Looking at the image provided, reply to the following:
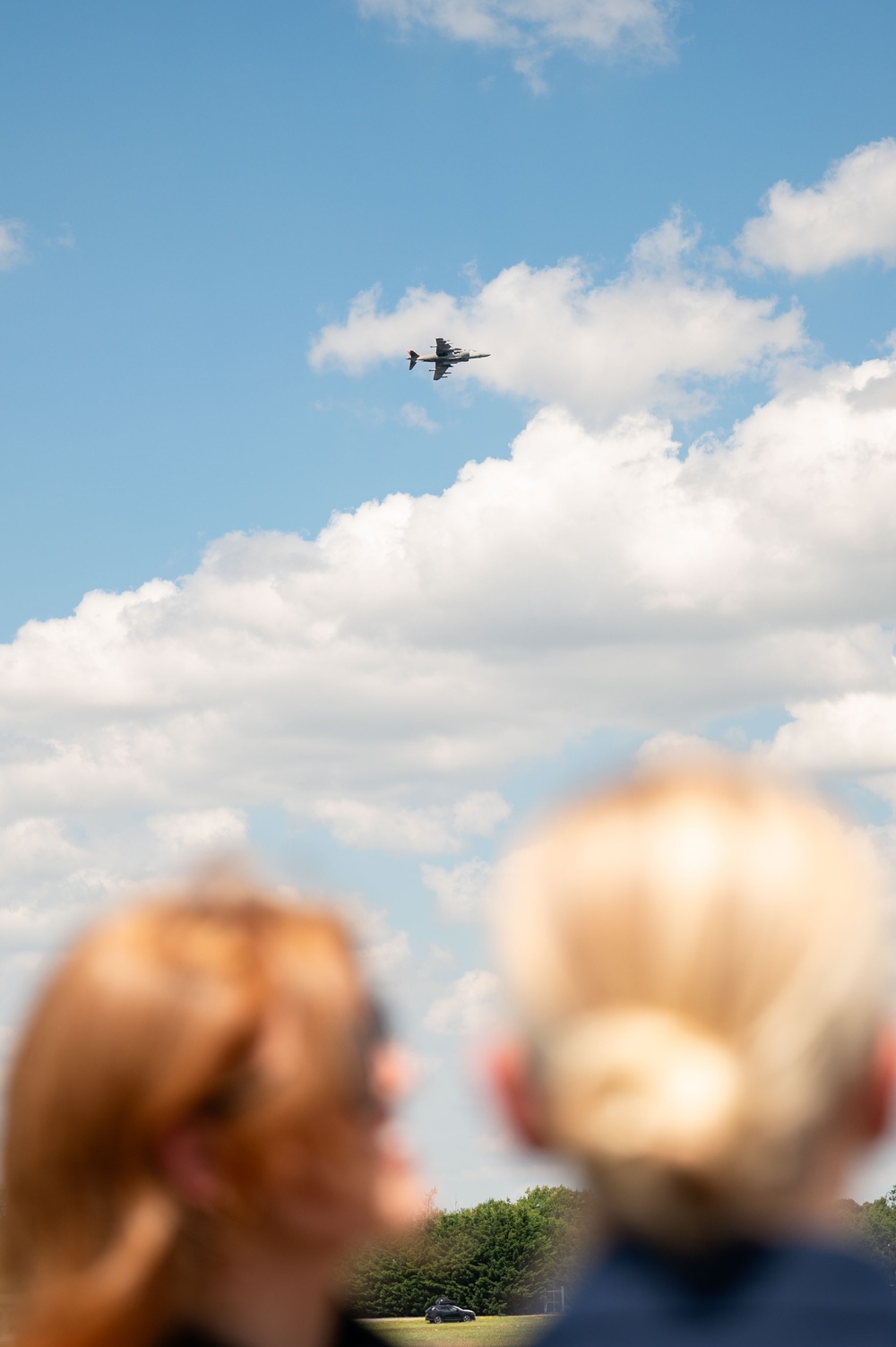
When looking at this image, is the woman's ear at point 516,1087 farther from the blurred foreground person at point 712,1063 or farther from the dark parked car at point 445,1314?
the dark parked car at point 445,1314

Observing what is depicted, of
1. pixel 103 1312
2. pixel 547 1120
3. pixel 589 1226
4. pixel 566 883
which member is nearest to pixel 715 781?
pixel 566 883

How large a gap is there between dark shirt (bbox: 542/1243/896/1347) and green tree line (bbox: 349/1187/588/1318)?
16223 centimetres

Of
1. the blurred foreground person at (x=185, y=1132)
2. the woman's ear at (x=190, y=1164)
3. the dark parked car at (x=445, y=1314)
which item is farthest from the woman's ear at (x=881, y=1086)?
the dark parked car at (x=445, y=1314)

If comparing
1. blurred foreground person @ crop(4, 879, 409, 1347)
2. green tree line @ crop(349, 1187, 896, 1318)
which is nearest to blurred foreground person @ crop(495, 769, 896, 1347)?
blurred foreground person @ crop(4, 879, 409, 1347)

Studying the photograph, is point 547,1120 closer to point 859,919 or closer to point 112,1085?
point 859,919

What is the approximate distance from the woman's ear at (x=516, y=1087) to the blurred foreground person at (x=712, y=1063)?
29mm

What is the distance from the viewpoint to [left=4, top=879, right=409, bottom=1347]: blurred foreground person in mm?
2445

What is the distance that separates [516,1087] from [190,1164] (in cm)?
56

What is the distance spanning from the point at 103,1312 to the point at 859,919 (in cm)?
134

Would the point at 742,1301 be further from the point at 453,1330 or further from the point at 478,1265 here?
the point at 478,1265

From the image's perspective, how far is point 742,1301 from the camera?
215 cm

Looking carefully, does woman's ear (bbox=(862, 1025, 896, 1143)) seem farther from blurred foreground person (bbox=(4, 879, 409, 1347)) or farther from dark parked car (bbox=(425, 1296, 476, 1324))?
dark parked car (bbox=(425, 1296, 476, 1324))

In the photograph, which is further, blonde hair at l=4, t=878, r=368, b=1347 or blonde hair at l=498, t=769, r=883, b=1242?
blonde hair at l=4, t=878, r=368, b=1347

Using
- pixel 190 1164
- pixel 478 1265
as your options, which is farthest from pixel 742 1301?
pixel 478 1265
